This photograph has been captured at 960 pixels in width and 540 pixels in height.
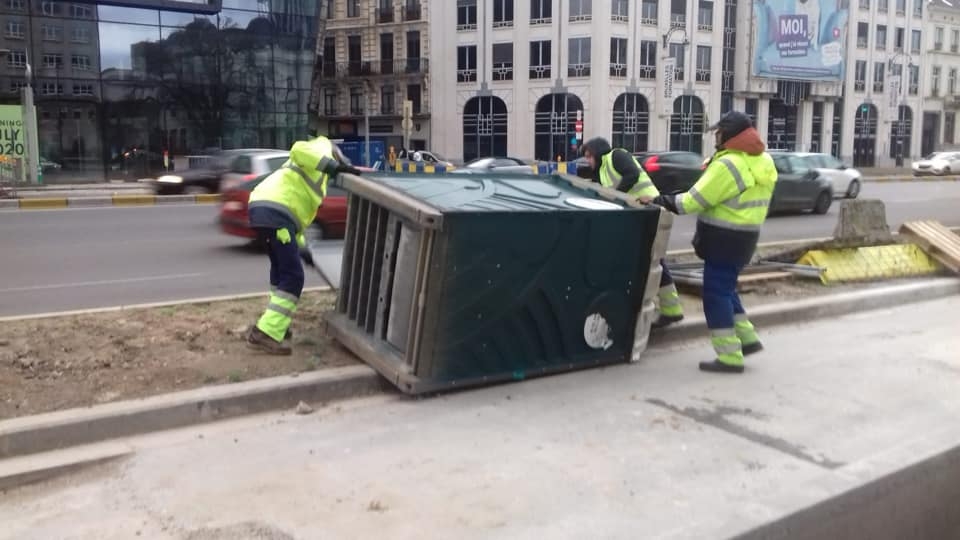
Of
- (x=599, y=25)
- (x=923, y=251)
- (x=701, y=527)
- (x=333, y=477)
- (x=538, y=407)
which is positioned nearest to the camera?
(x=701, y=527)

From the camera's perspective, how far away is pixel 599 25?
52000 millimetres

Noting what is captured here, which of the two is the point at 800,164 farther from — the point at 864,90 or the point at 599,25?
the point at 864,90

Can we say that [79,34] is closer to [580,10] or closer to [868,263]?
[580,10]

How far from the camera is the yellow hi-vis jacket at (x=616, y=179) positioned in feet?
23.7

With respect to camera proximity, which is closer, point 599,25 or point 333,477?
point 333,477

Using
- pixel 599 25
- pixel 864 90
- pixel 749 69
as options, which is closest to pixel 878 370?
pixel 599 25

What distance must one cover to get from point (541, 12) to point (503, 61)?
12.4 feet

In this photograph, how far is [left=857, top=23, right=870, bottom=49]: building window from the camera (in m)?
64.4

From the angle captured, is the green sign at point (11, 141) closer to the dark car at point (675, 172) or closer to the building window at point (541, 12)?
the dark car at point (675, 172)

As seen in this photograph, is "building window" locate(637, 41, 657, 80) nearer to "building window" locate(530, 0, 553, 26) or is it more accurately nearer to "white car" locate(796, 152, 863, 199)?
"building window" locate(530, 0, 553, 26)

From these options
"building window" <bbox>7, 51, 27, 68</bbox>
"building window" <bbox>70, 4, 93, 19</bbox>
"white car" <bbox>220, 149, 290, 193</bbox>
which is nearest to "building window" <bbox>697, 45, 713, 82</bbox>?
"building window" <bbox>70, 4, 93, 19</bbox>

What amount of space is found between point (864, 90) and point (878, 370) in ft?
217

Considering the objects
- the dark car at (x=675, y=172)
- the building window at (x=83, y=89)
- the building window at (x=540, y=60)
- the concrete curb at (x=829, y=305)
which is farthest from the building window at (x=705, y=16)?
the concrete curb at (x=829, y=305)

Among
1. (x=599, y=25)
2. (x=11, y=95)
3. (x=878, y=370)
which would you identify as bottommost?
(x=878, y=370)
